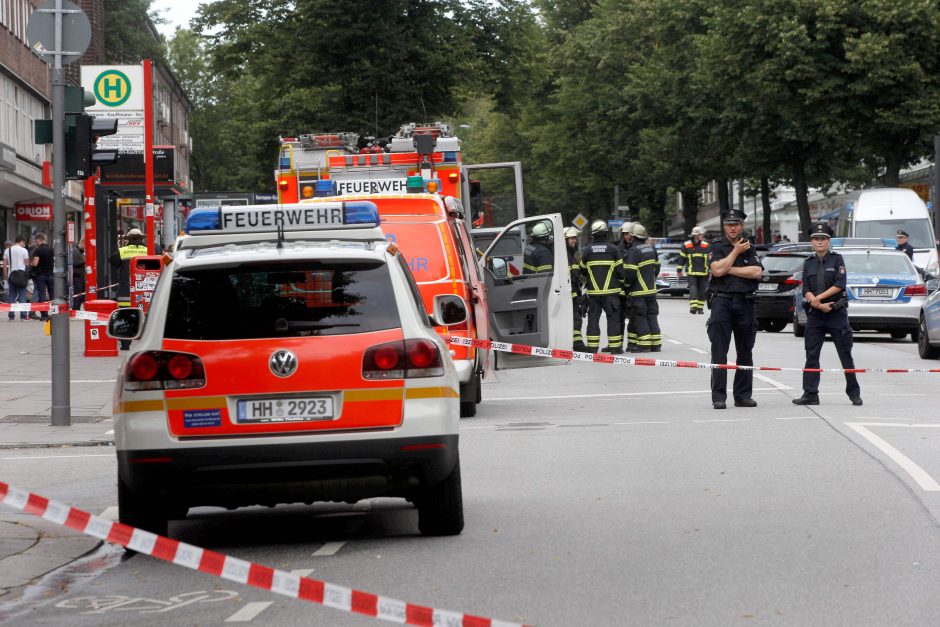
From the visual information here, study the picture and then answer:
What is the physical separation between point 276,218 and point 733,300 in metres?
7.49

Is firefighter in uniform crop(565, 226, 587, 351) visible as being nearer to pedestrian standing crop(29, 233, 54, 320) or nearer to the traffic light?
the traffic light

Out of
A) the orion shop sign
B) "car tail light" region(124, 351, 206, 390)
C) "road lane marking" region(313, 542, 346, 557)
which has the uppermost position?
the orion shop sign

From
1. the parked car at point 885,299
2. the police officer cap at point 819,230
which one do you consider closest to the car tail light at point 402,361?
the police officer cap at point 819,230

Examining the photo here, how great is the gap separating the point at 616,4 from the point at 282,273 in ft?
201

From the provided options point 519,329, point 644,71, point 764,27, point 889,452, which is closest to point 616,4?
point 644,71

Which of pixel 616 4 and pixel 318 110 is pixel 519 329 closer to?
pixel 318 110

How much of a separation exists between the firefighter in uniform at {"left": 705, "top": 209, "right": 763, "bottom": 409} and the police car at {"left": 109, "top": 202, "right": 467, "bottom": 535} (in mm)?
7408

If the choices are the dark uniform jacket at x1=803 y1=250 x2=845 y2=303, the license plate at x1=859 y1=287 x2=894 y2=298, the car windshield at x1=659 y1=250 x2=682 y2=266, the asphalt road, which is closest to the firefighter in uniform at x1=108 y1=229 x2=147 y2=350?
the license plate at x1=859 y1=287 x2=894 y2=298

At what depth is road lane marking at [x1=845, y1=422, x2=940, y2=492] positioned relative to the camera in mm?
10141

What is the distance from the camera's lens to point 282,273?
8164mm

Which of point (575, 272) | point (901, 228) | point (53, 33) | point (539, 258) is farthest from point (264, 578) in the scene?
point (901, 228)

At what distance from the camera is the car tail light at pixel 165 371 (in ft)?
26.3

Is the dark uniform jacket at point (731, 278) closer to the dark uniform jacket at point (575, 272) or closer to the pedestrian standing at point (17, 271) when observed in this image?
the dark uniform jacket at point (575, 272)

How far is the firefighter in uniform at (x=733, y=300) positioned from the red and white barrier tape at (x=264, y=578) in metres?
9.74
